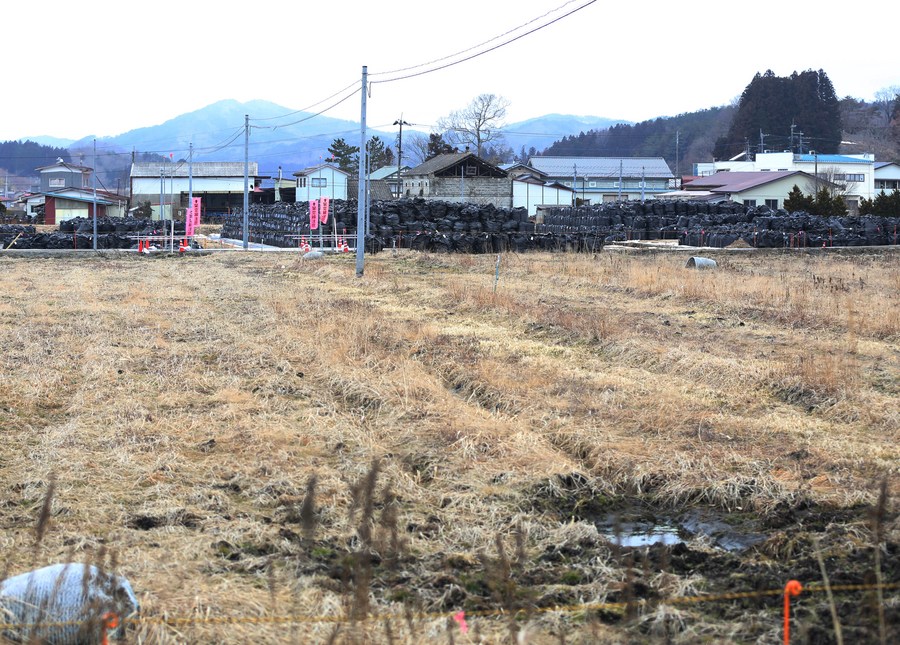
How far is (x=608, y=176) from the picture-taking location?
Answer: 88.4 meters

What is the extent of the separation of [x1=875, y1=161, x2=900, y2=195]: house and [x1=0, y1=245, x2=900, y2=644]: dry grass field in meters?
72.5

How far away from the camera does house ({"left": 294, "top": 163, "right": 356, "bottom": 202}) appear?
7706cm

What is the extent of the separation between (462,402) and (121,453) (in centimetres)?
337

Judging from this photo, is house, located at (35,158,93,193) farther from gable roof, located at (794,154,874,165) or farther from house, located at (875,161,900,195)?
house, located at (875,161,900,195)

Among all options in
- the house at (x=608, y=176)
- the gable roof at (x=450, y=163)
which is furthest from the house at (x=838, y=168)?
the gable roof at (x=450, y=163)

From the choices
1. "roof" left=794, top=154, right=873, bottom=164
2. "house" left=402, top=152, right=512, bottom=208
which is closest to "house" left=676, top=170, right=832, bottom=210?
"roof" left=794, top=154, right=873, bottom=164

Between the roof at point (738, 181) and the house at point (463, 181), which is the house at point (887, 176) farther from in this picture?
the house at point (463, 181)

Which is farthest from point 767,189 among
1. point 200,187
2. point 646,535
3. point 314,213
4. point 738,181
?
point 646,535

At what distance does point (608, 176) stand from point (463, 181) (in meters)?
26.5

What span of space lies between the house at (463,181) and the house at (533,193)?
13.0 feet

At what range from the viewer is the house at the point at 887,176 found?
80375 mm

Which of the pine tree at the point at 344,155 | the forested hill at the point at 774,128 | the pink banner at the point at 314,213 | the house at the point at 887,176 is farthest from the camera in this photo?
the forested hill at the point at 774,128

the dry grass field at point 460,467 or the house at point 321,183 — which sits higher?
the house at point 321,183

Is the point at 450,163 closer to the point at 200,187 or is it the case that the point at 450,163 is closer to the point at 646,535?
the point at 200,187
